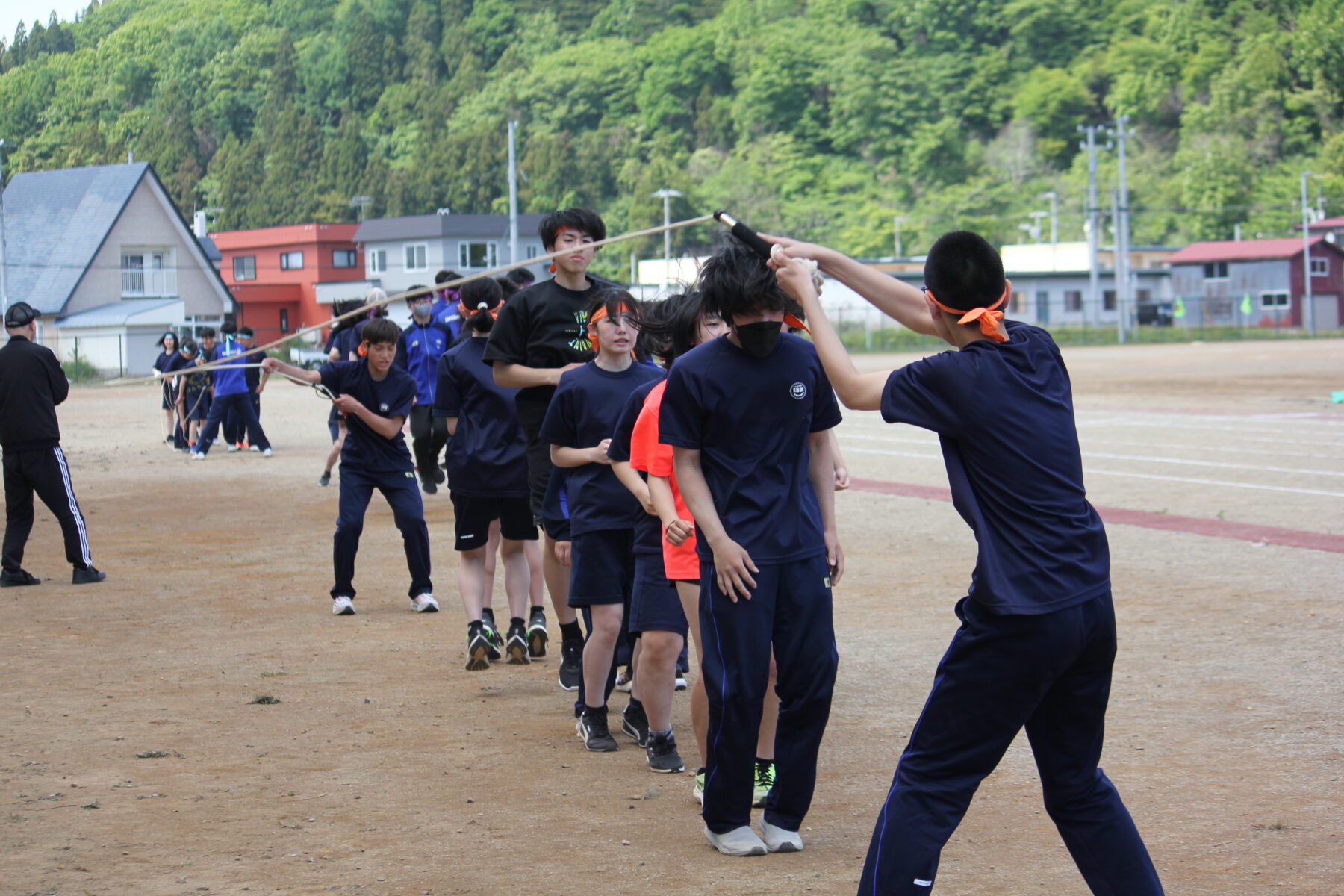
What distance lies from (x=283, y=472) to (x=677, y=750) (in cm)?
1401

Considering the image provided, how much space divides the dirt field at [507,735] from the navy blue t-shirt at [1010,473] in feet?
4.04

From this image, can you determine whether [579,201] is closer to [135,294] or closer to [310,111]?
[310,111]

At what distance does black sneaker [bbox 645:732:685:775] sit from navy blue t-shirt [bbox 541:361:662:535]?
95 centimetres

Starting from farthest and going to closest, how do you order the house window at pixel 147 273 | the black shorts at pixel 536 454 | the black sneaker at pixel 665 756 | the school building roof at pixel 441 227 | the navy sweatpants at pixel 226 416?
the school building roof at pixel 441 227 → the house window at pixel 147 273 → the navy sweatpants at pixel 226 416 → the black shorts at pixel 536 454 → the black sneaker at pixel 665 756

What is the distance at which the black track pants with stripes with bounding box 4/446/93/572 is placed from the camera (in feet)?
A: 33.6

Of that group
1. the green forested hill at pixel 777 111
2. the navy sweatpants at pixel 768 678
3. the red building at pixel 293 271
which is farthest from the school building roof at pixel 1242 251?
the navy sweatpants at pixel 768 678

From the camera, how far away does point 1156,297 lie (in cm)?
9112

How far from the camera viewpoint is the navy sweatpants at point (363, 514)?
8.82 metres

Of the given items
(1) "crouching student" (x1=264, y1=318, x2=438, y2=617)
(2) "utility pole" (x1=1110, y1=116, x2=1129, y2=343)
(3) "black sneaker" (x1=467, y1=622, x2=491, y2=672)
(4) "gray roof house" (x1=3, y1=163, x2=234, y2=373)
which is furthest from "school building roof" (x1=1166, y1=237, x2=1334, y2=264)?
(3) "black sneaker" (x1=467, y1=622, x2=491, y2=672)

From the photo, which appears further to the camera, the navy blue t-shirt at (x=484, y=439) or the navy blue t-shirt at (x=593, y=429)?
the navy blue t-shirt at (x=484, y=439)

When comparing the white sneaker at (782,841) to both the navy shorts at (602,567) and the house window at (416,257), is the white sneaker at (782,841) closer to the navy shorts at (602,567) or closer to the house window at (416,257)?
the navy shorts at (602,567)

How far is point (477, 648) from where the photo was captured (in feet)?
23.6

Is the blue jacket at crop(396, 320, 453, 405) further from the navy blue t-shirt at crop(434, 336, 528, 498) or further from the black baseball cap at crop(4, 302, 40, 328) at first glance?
the navy blue t-shirt at crop(434, 336, 528, 498)

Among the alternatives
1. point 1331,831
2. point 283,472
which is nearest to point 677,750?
point 1331,831
